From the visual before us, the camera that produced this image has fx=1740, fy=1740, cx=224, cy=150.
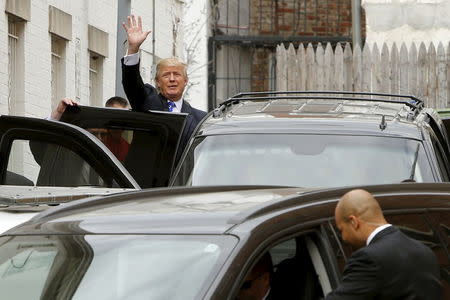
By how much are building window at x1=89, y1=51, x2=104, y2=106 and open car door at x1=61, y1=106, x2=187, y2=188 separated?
12243 mm

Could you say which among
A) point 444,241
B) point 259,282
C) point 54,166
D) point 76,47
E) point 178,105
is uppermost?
point 76,47

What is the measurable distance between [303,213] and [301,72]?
18264mm

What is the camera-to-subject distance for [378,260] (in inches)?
237

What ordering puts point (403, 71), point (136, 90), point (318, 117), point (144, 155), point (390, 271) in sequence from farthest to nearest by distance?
1. point (403, 71)
2. point (136, 90)
3. point (318, 117)
4. point (144, 155)
5. point (390, 271)

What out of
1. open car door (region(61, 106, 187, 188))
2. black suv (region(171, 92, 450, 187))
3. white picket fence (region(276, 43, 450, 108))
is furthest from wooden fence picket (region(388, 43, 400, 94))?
open car door (region(61, 106, 187, 188))

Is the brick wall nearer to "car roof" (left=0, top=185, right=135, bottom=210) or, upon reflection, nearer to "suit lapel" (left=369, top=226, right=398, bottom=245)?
"car roof" (left=0, top=185, right=135, bottom=210)

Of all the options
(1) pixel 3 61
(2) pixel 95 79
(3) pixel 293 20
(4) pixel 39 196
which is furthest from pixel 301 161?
(3) pixel 293 20

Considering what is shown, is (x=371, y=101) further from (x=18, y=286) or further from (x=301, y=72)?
(x=301, y=72)

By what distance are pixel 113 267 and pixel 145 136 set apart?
216 inches

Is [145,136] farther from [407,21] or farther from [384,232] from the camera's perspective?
[407,21]

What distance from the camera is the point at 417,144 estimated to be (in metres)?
11.0

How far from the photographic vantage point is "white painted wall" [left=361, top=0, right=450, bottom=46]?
93.1ft

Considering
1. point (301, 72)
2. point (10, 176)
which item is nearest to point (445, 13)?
point (301, 72)

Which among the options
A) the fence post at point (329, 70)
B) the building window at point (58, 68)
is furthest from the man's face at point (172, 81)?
the fence post at point (329, 70)
